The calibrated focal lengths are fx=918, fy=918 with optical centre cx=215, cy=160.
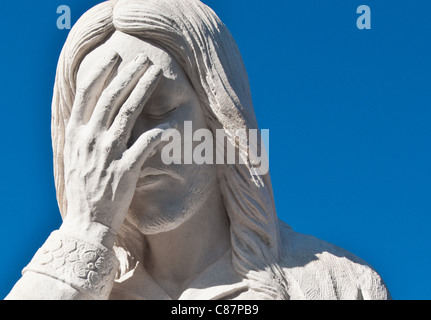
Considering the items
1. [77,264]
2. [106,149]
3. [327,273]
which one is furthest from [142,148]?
[327,273]

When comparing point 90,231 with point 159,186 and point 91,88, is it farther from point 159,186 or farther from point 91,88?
point 91,88

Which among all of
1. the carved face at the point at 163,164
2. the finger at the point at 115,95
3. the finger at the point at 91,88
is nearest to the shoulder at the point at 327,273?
the carved face at the point at 163,164

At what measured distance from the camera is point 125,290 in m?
5.66

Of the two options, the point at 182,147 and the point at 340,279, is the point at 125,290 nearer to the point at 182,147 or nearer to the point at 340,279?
the point at 182,147

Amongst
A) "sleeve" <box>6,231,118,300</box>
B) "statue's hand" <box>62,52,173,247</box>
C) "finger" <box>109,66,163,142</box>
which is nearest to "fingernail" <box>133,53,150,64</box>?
"statue's hand" <box>62,52,173,247</box>

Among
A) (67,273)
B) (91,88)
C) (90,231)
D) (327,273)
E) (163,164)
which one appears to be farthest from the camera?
(327,273)

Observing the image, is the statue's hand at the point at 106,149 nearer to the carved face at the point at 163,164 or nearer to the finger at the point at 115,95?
the finger at the point at 115,95

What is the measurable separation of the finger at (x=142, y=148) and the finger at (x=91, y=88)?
36 centimetres

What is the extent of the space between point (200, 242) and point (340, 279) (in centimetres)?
88

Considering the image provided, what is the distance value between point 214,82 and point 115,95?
0.61 m

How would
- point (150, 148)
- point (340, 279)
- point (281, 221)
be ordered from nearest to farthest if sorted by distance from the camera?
1. point (150, 148)
2. point (340, 279)
3. point (281, 221)

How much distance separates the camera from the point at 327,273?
5574mm

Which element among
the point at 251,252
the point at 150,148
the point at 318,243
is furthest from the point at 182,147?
the point at 318,243
